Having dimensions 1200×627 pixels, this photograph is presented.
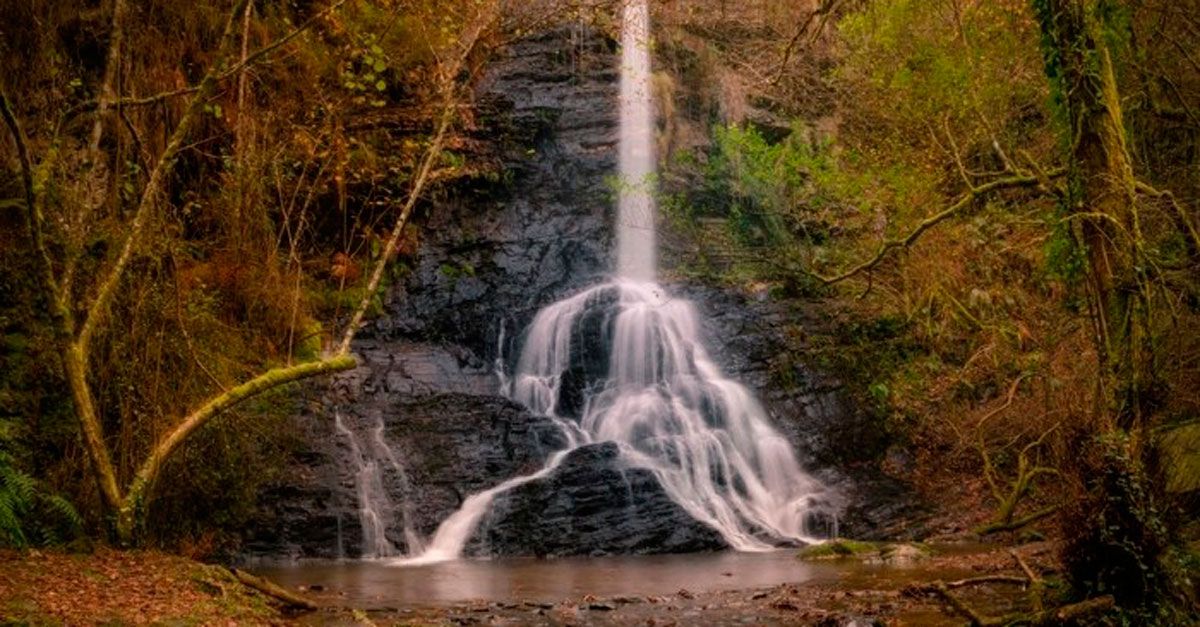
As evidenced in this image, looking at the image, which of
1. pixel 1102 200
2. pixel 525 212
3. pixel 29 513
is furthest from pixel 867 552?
pixel 525 212

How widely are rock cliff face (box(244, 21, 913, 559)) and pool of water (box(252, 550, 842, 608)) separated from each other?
0.81 meters

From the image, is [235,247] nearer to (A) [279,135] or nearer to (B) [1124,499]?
(A) [279,135]

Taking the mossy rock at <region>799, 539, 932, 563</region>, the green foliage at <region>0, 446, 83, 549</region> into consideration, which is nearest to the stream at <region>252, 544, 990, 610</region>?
the mossy rock at <region>799, 539, 932, 563</region>

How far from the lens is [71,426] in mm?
10656

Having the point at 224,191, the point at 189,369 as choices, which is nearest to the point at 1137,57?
the point at 189,369

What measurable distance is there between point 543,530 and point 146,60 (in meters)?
8.03

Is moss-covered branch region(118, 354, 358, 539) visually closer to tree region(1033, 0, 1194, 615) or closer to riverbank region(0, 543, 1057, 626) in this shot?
riverbank region(0, 543, 1057, 626)

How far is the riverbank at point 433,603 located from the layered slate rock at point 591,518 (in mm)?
3265

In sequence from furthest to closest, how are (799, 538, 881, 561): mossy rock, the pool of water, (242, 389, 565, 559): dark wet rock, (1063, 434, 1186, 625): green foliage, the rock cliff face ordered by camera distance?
the rock cliff face → (242, 389, 565, 559): dark wet rock → (799, 538, 881, 561): mossy rock → the pool of water → (1063, 434, 1186, 625): green foliage

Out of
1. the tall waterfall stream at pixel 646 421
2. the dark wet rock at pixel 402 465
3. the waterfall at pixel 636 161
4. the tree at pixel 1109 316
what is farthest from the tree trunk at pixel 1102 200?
the waterfall at pixel 636 161

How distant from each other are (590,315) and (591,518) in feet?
22.7

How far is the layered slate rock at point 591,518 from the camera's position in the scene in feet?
44.7

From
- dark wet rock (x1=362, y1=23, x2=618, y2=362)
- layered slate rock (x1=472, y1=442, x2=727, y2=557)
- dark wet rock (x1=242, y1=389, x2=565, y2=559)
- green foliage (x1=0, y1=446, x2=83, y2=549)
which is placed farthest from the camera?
dark wet rock (x1=362, y1=23, x2=618, y2=362)

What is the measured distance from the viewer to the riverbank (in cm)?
630
